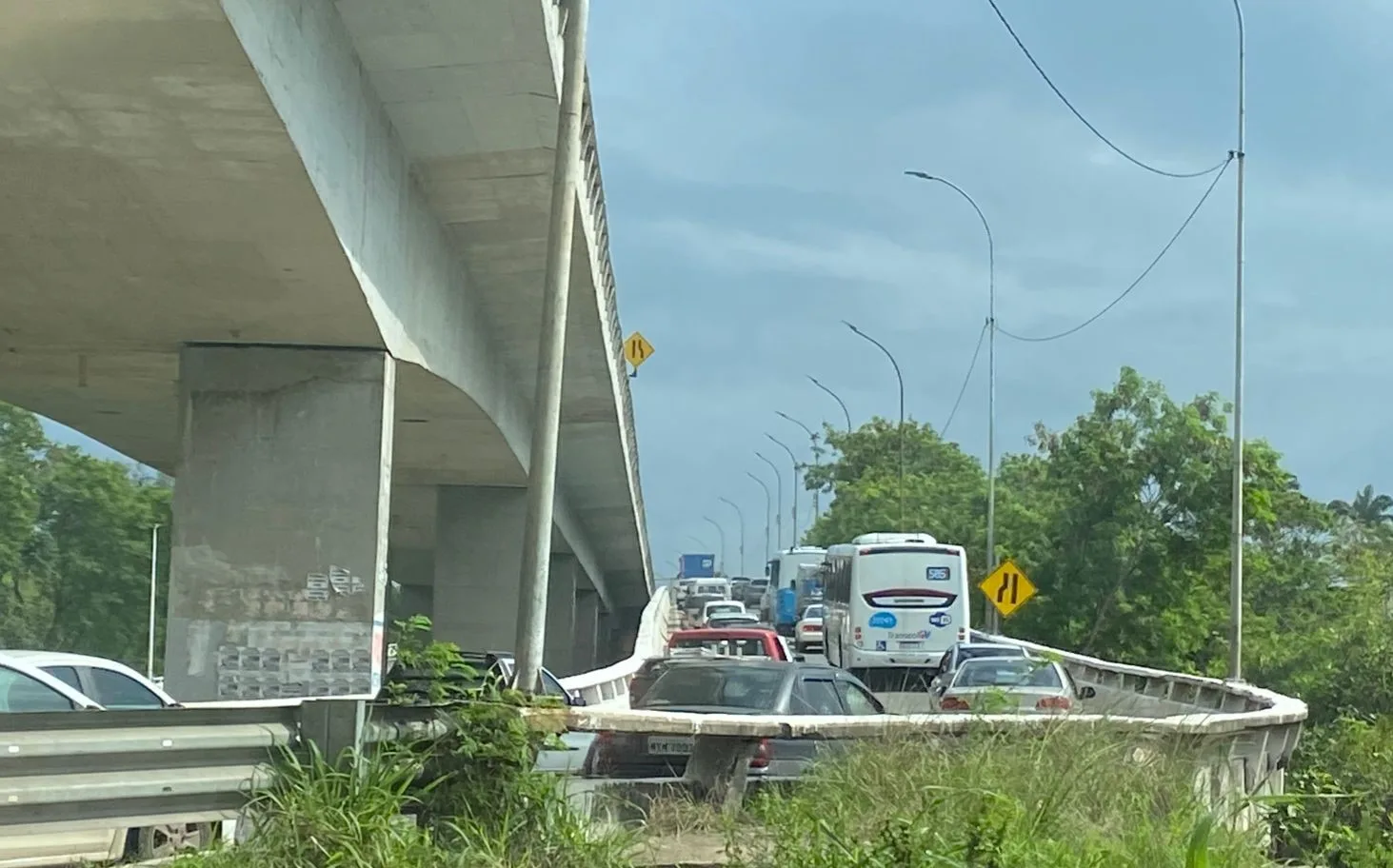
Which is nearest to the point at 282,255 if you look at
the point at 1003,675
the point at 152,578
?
the point at 1003,675

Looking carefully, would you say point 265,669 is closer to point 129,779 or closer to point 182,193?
point 182,193

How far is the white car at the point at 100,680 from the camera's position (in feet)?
36.5

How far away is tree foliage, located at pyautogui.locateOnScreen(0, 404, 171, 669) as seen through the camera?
51812mm

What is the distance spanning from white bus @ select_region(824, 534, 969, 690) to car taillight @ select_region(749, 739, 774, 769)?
25006 mm

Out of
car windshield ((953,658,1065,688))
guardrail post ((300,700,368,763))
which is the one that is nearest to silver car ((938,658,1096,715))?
car windshield ((953,658,1065,688))

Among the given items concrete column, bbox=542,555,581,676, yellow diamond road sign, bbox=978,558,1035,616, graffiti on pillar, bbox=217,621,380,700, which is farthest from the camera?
concrete column, bbox=542,555,581,676

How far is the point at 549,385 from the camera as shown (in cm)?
1030

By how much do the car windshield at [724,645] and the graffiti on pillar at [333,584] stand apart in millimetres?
8164

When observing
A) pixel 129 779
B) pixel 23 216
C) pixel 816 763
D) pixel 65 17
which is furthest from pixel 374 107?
pixel 129 779

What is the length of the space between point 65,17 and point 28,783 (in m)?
5.74

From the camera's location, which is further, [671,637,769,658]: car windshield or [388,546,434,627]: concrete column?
[388,546,434,627]: concrete column

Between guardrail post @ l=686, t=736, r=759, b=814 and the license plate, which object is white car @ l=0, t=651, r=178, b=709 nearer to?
the license plate

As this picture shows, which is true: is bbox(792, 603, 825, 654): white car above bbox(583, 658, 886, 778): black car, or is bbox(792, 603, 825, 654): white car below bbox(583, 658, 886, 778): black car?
below

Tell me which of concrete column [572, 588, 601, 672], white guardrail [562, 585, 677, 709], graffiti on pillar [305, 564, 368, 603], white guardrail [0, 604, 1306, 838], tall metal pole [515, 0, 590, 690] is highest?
tall metal pole [515, 0, 590, 690]
